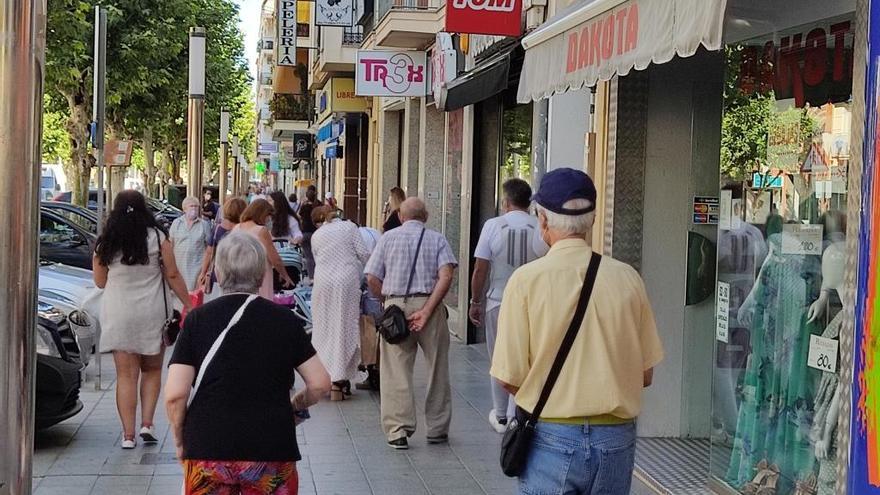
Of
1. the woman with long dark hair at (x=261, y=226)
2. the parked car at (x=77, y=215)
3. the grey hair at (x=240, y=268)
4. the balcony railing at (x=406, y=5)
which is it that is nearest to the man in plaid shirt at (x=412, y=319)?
the woman with long dark hair at (x=261, y=226)

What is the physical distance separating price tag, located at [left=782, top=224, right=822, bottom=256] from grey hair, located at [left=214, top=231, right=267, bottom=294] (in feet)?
9.38

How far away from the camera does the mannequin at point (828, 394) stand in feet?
19.4

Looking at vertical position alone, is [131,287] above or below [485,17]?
below

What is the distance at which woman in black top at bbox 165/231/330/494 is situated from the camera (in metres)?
4.73

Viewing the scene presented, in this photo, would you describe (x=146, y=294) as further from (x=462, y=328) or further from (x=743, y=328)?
(x=462, y=328)

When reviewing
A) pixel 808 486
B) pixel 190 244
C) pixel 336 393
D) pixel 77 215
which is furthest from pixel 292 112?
pixel 808 486

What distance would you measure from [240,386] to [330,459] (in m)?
3.97

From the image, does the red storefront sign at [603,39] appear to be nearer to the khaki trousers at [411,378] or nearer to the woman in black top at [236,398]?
the khaki trousers at [411,378]

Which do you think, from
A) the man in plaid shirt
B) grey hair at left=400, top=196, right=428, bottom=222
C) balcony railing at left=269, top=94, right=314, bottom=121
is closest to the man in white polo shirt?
the man in plaid shirt

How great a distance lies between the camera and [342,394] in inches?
435

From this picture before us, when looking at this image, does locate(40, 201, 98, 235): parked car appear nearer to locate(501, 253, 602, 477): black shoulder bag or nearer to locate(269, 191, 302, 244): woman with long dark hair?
locate(269, 191, 302, 244): woman with long dark hair

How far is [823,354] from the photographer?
6.03 m

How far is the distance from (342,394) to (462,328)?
470cm

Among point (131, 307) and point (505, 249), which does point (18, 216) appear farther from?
point (505, 249)
